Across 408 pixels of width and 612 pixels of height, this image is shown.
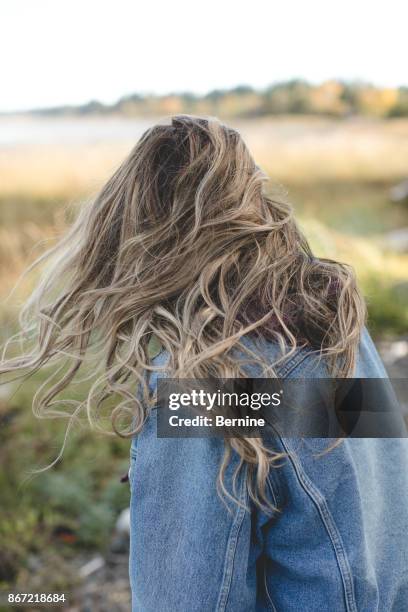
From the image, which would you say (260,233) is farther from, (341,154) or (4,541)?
(341,154)

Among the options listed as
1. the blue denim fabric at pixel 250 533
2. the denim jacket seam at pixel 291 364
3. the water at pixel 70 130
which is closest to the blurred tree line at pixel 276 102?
the water at pixel 70 130

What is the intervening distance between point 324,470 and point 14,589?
1.92 metres

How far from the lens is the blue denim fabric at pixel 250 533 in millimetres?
1078

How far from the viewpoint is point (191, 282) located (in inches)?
49.2

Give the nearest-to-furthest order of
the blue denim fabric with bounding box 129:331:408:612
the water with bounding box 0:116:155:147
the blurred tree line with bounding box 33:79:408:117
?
1. the blue denim fabric with bounding box 129:331:408:612
2. the water with bounding box 0:116:155:147
3. the blurred tree line with bounding box 33:79:408:117

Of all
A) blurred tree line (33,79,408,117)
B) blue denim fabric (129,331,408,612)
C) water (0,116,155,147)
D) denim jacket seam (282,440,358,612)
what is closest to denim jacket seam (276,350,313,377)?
blue denim fabric (129,331,408,612)

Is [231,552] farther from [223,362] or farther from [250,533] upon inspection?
[223,362]

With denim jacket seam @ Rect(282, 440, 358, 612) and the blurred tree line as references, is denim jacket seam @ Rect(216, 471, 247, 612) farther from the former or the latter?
the blurred tree line

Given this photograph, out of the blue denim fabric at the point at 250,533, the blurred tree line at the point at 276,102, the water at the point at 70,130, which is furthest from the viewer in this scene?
the blurred tree line at the point at 276,102

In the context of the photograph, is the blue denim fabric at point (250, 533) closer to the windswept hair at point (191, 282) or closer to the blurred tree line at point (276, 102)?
the windswept hair at point (191, 282)

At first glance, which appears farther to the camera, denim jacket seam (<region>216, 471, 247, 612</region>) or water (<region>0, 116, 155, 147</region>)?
water (<region>0, 116, 155, 147</region>)

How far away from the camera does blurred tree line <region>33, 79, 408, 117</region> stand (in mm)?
7930

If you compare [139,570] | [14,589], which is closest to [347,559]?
[139,570]

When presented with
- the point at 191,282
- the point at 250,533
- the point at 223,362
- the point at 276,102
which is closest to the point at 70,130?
the point at 276,102
